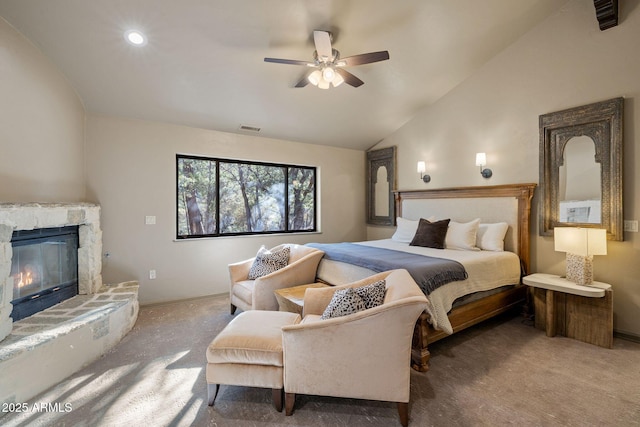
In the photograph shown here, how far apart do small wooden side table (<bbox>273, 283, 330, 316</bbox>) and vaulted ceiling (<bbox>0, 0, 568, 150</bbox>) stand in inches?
96.4

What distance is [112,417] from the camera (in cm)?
181

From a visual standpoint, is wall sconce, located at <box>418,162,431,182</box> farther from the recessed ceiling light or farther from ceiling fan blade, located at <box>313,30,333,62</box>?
the recessed ceiling light

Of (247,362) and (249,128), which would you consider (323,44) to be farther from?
(247,362)

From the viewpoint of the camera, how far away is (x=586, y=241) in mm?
2768

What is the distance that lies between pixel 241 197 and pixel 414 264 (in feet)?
9.86

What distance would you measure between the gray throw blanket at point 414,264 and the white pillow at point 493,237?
3.62 ft

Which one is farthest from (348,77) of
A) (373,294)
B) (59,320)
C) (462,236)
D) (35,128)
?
(59,320)

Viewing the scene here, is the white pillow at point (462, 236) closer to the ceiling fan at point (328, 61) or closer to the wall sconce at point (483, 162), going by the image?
the wall sconce at point (483, 162)

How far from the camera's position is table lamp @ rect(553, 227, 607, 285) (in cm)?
275

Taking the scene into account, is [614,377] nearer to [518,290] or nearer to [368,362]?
[518,290]

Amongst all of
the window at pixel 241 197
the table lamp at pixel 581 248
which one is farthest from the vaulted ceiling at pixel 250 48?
the table lamp at pixel 581 248

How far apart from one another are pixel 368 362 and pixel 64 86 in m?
3.96

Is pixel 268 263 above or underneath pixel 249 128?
underneath

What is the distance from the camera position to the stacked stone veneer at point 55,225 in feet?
6.86
